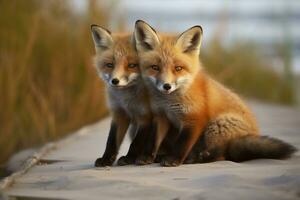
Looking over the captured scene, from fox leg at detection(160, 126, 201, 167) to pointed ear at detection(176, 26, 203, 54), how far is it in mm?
606

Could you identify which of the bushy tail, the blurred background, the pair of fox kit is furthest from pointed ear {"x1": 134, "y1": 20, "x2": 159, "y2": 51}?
the blurred background

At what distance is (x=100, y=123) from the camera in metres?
7.86

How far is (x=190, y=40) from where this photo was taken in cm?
532

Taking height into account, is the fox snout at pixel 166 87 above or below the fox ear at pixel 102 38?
below

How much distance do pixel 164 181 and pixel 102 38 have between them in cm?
141

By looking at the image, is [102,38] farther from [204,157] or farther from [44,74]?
[44,74]

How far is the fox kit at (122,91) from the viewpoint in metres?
5.09

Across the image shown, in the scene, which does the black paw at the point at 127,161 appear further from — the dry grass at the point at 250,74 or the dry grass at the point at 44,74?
the dry grass at the point at 250,74

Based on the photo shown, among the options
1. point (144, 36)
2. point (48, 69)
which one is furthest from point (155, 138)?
point (48, 69)

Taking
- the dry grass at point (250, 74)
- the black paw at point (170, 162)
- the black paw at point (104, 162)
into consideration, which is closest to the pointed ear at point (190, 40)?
Result: the black paw at point (170, 162)

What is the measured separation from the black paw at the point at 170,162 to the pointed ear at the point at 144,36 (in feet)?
2.64

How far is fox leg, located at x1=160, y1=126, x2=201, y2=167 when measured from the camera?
5.11 meters

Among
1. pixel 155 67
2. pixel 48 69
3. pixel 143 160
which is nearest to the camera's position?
pixel 155 67

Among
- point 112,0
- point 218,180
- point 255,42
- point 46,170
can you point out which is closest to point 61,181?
point 46,170
